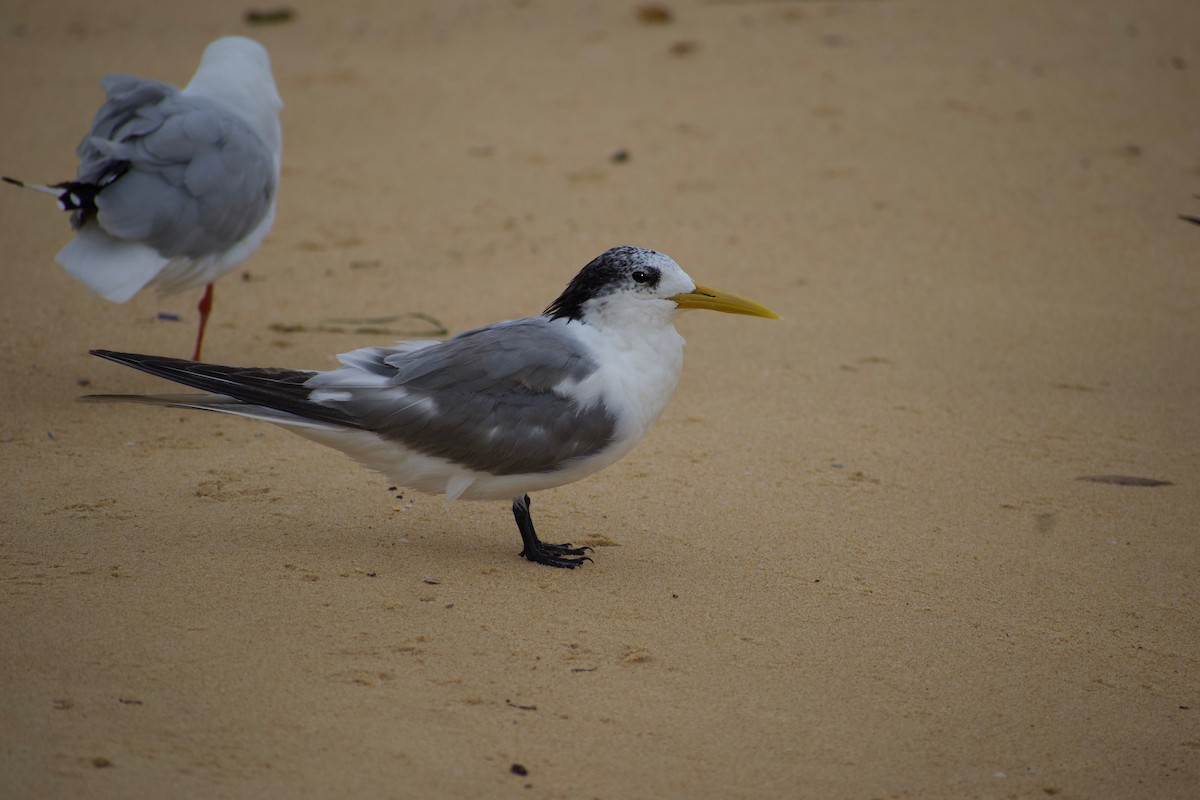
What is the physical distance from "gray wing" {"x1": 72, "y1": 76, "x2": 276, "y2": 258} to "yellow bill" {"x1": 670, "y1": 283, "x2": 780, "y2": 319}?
2809mm

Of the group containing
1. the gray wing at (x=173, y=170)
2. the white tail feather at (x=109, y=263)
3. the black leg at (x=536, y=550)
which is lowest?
the black leg at (x=536, y=550)

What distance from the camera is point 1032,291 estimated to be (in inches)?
298

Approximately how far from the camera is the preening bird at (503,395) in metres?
4.10

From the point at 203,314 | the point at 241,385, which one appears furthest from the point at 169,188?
the point at 241,385

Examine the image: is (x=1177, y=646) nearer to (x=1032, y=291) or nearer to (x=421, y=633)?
(x=421, y=633)

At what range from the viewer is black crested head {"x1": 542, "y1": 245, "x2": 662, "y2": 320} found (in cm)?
426

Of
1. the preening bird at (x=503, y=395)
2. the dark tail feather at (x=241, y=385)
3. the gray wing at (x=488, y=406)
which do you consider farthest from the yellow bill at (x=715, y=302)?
the dark tail feather at (x=241, y=385)

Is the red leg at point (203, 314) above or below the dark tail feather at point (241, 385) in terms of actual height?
below

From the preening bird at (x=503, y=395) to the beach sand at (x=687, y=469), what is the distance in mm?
380

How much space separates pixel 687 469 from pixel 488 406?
137cm

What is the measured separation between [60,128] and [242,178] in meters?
4.40

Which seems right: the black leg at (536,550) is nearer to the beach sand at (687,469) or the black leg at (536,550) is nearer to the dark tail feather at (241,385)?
the beach sand at (687,469)

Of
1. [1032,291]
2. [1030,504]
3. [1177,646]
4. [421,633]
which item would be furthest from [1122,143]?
[421,633]

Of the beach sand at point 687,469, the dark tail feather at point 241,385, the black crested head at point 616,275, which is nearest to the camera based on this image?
the beach sand at point 687,469
